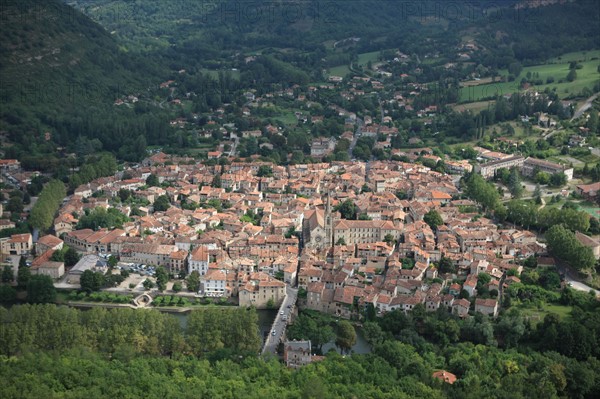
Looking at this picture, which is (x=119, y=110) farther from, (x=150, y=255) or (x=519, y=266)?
(x=519, y=266)

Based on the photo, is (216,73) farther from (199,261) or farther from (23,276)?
(23,276)

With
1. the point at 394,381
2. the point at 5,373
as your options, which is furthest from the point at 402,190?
the point at 5,373

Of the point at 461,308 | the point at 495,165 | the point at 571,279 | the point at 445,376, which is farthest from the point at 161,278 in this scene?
the point at 495,165

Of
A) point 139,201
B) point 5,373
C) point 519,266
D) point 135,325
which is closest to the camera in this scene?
point 5,373

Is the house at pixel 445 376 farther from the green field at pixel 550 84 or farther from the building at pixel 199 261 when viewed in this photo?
the green field at pixel 550 84

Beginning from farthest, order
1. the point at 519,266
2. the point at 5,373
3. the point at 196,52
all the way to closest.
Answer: the point at 196,52, the point at 519,266, the point at 5,373

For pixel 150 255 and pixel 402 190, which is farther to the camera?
pixel 402 190

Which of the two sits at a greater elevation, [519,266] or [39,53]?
[39,53]
